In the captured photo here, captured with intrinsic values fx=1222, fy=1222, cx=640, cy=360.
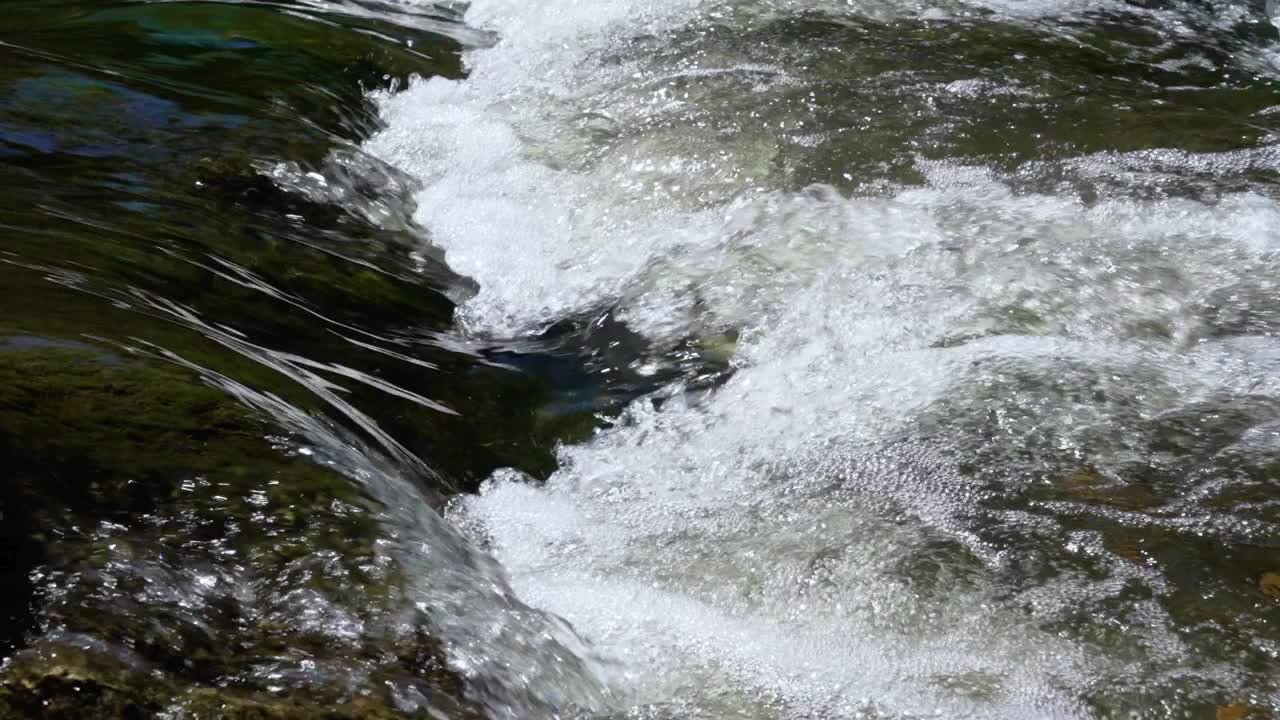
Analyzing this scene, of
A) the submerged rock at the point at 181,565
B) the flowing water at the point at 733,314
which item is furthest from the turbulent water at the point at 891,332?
the submerged rock at the point at 181,565

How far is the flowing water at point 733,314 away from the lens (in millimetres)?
2455

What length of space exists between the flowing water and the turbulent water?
0.04 feet

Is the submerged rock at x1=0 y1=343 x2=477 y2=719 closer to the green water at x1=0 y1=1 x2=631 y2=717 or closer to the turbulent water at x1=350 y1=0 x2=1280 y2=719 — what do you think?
the green water at x1=0 y1=1 x2=631 y2=717

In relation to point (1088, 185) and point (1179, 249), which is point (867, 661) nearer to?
point (1179, 249)

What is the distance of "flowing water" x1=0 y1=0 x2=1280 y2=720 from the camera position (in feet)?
8.05

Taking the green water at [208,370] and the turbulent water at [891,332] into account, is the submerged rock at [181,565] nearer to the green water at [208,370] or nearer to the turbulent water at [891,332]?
the green water at [208,370]

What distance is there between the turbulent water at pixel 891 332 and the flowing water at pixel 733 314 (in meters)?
0.01

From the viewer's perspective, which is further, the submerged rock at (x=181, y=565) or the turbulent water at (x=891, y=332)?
the turbulent water at (x=891, y=332)

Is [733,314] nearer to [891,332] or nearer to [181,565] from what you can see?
[891,332]

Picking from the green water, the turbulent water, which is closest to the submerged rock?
the green water

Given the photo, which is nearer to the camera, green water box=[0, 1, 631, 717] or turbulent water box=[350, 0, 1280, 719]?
green water box=[0, 1, 631, 717]

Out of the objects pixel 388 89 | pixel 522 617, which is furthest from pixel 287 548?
pixel 388 89

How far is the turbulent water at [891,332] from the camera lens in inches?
96.8

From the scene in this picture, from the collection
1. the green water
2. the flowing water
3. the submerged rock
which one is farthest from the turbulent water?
the submerged rock
